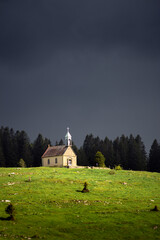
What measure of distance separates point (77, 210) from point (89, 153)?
332ft

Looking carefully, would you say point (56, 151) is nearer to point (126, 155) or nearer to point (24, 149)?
point (24, 149)

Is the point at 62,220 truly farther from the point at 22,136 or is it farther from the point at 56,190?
the point at 22,136

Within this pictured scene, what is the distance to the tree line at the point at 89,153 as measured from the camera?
408ft

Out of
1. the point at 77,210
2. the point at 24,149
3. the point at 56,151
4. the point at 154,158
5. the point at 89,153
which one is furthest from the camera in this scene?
the point at 89,153

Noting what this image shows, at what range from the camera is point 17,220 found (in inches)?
1335

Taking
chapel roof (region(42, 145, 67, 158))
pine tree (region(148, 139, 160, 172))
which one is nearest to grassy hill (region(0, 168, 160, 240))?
chapel roof (region(42, 145, 67, 158))

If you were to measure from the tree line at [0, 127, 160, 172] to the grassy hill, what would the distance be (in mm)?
65801

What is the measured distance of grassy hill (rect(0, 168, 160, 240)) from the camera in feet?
101

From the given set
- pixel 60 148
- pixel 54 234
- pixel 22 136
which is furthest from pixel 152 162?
pixel 54 234

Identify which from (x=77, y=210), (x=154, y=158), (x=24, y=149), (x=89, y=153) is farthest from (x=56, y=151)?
(x=77, y=210)

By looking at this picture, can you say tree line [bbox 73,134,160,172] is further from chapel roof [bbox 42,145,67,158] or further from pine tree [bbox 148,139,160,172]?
chapel roof [bbox 42,145,67,158]

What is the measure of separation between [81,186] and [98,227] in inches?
879

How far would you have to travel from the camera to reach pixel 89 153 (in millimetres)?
139750

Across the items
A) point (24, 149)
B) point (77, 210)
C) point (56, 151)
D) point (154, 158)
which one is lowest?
point (77, 210)
